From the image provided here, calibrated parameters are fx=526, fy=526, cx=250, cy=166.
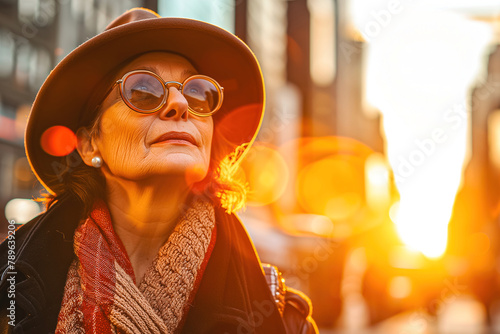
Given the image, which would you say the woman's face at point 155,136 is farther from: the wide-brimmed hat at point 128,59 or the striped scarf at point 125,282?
the striped scarf at point 125,282

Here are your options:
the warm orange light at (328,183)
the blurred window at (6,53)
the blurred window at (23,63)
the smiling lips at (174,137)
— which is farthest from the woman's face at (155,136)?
the warm orange light at (328,183)

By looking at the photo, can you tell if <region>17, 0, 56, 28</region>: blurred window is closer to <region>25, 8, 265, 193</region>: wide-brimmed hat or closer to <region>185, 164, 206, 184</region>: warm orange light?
<region>25, 8, 265, 193</region>: wide-brimmed hat

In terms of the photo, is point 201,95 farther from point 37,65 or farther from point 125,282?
point 37,65

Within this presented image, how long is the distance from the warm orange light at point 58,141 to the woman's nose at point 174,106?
1.42 feet

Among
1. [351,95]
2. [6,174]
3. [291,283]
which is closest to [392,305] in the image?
[291,283]

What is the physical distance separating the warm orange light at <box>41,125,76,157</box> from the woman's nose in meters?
0.43

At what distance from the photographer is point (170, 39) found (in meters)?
1.79

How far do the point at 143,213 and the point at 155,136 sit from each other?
1.01 ft

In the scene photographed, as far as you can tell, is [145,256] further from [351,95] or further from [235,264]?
[351,95]

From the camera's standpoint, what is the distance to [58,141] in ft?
6.28

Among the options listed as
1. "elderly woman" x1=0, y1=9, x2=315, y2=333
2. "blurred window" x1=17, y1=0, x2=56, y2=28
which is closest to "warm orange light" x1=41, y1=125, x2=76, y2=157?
"elderly woman" x1=0, y1=9, x2=315, y2=333

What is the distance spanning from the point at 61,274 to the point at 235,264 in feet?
1.86

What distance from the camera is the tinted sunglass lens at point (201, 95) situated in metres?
1.75

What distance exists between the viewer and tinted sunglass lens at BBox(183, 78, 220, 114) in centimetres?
175
